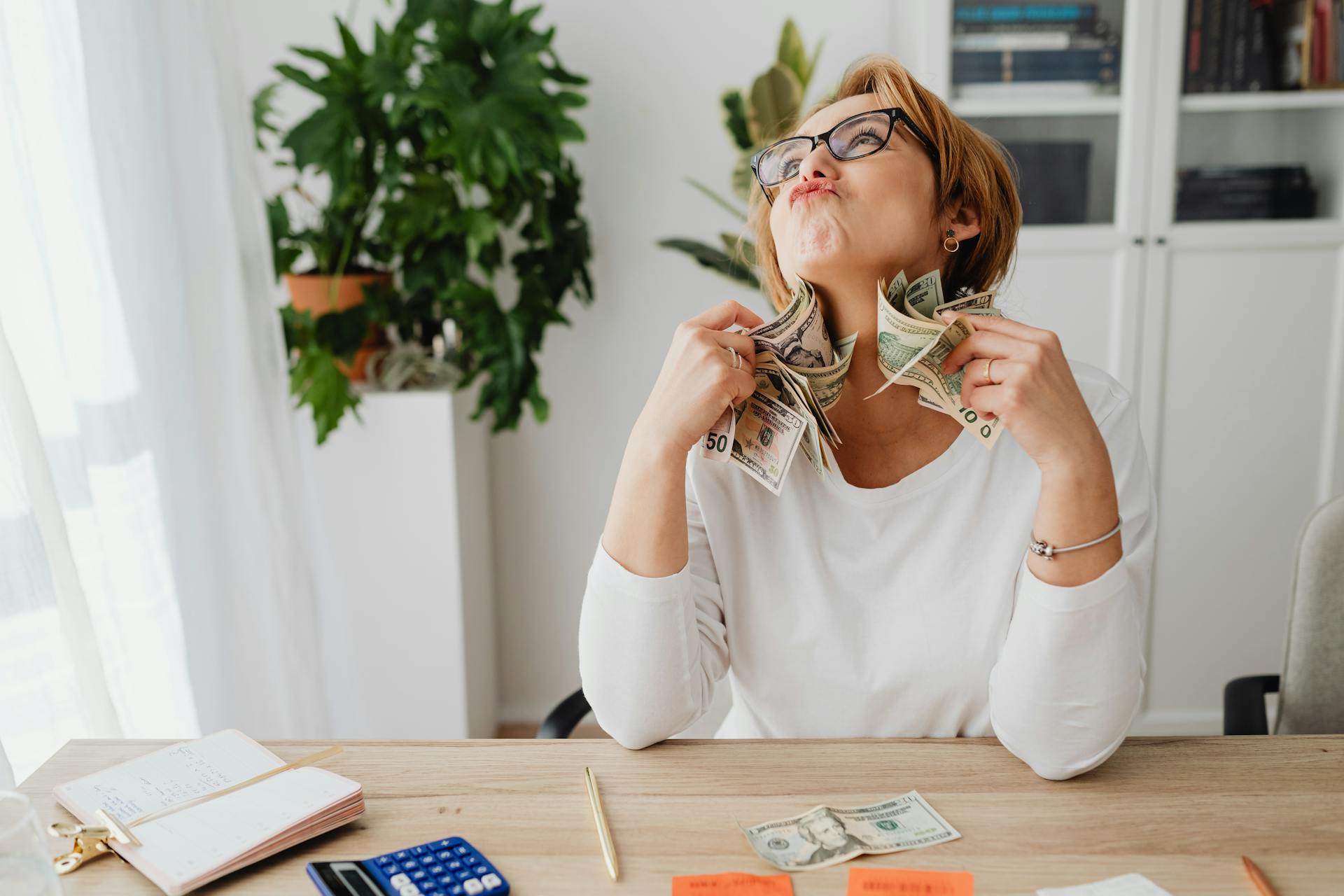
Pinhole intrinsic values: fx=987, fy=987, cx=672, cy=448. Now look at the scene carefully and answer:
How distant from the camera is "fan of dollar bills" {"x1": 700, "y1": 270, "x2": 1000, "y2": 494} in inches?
45.5

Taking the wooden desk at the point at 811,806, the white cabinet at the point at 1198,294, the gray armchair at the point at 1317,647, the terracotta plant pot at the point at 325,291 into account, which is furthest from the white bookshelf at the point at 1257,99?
the terracotta plant pot at the point at 325,291

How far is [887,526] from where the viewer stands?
50.9 inches

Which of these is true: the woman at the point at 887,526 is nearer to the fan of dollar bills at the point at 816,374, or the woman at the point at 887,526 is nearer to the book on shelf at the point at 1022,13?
the fan of dollar bills at the point at 816,374

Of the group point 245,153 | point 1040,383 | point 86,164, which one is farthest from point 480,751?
point 245,153

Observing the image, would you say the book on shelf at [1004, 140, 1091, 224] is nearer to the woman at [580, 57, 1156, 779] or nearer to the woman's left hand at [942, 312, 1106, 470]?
the woman at [580, 57, 1156, 779]

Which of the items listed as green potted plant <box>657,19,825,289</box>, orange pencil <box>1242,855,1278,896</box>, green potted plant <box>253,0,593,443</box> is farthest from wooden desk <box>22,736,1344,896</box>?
green potted plant <box>657,19,825,289</box>

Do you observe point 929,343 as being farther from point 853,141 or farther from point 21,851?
point 21,851

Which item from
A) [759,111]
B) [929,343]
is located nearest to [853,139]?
[929,343]

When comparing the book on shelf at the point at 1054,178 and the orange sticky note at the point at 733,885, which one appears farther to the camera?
the book on shelf at the point at 1054,178

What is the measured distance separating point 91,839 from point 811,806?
2.26ft

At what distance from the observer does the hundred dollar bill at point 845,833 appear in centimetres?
90

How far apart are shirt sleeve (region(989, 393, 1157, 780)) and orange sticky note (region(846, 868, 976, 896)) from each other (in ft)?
0.73

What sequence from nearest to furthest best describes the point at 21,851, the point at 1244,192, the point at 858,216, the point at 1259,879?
the point at 21,851 → the point at 1259,879 → the point at 858,216 → the point at 1244,192

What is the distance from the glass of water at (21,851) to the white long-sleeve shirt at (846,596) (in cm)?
56
